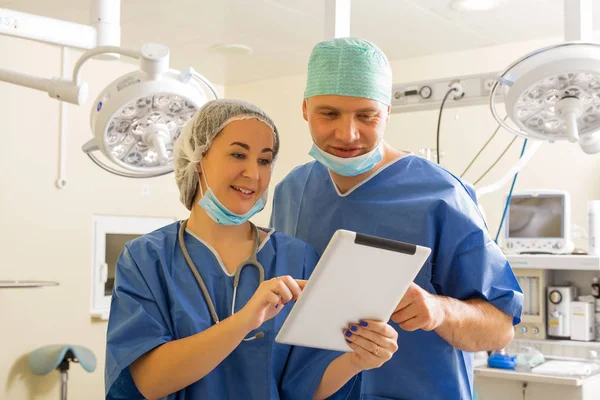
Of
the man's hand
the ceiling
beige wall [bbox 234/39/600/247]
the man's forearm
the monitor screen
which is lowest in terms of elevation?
the man's forearm

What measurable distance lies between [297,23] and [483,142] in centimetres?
133

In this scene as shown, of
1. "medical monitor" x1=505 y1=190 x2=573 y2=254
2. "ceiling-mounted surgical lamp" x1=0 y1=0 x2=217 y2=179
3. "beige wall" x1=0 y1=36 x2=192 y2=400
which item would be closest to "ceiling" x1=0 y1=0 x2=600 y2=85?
"beige wall" x1=0 y1=36 x2=192 y2=400

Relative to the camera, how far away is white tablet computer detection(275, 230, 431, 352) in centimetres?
101

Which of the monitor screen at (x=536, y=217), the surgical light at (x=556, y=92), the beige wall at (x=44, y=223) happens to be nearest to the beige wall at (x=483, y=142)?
the monitor screen at (x=536, y=217)

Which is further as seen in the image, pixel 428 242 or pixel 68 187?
pixel 68 187

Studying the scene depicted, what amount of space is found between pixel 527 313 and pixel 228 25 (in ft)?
7.21

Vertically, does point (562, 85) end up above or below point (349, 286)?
above

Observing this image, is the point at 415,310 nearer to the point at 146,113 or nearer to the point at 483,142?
the point at 146,113

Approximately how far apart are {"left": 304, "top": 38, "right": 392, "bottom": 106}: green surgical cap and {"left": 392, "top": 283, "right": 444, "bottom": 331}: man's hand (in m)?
0.42

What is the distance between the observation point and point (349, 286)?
1077mm

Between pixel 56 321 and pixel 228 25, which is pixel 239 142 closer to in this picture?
pixel 228 25

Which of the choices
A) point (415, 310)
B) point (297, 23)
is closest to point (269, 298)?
point (415, 310)

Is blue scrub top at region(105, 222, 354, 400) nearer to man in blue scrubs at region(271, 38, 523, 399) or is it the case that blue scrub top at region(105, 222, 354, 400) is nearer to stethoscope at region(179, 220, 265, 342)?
stethoscope at region(179, 220, 265, 342)

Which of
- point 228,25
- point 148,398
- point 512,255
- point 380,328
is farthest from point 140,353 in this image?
point 228,25
